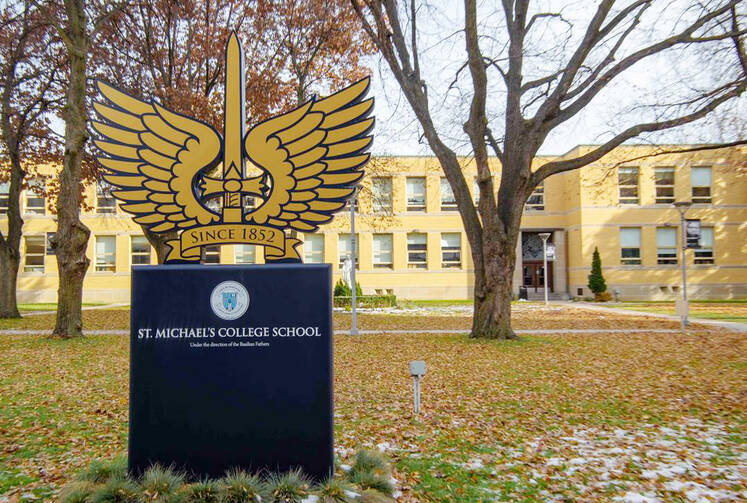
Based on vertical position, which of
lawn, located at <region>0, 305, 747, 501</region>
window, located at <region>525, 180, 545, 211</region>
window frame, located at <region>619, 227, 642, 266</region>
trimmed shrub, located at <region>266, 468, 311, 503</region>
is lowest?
lawn, located at <region>0, 305, 747, 501</region>

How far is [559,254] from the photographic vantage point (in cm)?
4072

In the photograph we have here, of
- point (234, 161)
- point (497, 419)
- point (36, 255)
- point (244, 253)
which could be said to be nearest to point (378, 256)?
point (244, 253)

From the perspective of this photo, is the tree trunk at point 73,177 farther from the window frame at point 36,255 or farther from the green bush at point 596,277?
the green bush at point 596,277

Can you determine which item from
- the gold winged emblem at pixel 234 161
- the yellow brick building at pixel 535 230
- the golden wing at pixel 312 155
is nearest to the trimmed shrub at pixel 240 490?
the gold winged emblem at pixel 234 161

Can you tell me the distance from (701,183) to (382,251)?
23.8 metres

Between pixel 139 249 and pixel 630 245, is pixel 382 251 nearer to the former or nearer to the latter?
pixel 630 245

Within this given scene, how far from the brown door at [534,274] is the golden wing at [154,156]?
3946 centimetres

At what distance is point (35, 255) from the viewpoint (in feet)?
128

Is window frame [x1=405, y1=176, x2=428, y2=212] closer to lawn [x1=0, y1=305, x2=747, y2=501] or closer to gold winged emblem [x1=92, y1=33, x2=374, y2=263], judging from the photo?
lawn [x1=0, y1=305, x2=747, y2=501]

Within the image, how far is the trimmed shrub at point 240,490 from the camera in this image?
406 centimetres

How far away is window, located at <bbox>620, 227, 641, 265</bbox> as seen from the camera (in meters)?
38.4

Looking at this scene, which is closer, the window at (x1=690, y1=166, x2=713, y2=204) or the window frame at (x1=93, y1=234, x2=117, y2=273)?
the window at (x1=690, y1=166, x2=713, y2=204)

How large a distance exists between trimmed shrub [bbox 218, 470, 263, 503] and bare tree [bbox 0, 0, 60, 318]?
2036cm

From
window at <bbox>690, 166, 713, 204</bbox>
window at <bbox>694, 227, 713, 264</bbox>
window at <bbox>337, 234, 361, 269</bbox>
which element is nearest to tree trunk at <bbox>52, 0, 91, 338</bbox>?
window at <bbox>337, 234, 361, 269</bbox>
